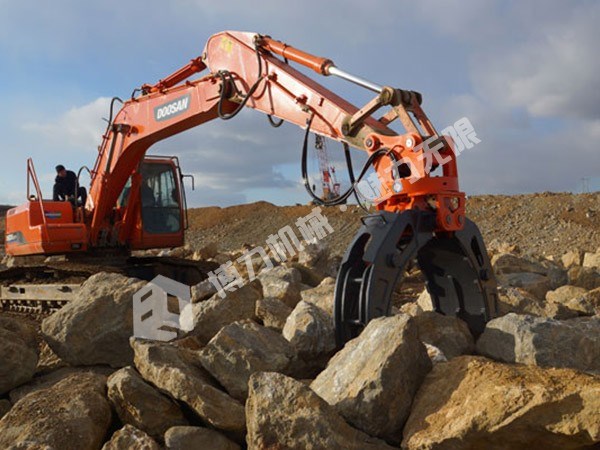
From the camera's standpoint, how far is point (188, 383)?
3.72 meters

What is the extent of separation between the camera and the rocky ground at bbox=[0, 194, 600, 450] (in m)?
3.01

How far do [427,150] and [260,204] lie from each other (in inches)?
1284

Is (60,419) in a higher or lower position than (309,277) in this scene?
lower

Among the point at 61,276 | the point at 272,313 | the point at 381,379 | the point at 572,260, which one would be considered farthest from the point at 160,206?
the point at 572,260

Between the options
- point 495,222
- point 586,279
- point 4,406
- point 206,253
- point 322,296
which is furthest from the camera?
point 495,222

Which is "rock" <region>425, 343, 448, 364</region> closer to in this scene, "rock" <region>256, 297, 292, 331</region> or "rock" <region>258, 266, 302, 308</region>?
"rock" <region>256, 297, 292, 331</region>

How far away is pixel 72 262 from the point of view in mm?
9688

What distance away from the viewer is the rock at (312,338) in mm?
4430

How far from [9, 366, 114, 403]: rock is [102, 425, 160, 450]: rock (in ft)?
3.81

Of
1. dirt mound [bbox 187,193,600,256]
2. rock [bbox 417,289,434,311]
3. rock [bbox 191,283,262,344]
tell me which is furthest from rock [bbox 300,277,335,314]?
dirt mound [bbox 187,193,600,256]

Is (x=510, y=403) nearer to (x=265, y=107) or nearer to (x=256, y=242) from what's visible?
(x=265, y=107)

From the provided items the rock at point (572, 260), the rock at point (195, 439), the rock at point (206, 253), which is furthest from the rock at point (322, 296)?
the rock at point (572, 260)

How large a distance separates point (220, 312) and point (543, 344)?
2.70 metres

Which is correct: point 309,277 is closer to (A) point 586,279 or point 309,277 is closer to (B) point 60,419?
(A) point 586,279
